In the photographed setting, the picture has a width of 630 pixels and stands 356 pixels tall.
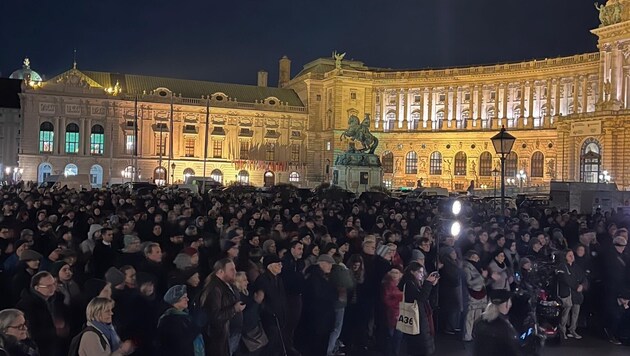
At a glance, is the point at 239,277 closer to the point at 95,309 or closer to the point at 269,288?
the point at 269,288

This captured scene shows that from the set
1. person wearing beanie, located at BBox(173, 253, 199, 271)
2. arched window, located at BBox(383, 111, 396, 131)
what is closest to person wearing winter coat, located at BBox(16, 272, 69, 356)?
person wearing beanie, located at BBox(173, 253, 199, 271)

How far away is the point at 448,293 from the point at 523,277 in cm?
136

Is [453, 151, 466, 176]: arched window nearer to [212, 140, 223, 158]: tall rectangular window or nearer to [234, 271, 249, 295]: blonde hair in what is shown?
[212, 140, 223, 158]: tall rectangular window

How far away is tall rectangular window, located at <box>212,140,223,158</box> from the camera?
8262 centimetres

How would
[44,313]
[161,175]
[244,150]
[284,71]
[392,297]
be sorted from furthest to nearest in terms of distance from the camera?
[284,71]
[244,150]
[161,175]
[392,297]
[44,313]

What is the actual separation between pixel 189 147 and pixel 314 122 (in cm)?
1780

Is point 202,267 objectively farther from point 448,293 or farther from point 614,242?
point 614,242

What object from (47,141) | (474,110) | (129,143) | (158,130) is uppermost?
(474,110)

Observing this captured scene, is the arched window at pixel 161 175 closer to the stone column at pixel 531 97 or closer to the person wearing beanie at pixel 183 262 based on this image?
the stone column at pixel 531 97

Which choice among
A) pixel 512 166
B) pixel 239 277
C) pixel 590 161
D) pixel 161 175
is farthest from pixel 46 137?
pixel 239 277

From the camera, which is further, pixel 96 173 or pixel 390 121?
pixel 390 121

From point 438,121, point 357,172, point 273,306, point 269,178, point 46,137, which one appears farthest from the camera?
point 269,178

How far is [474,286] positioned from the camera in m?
11.1

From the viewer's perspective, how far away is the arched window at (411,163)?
277 ft
